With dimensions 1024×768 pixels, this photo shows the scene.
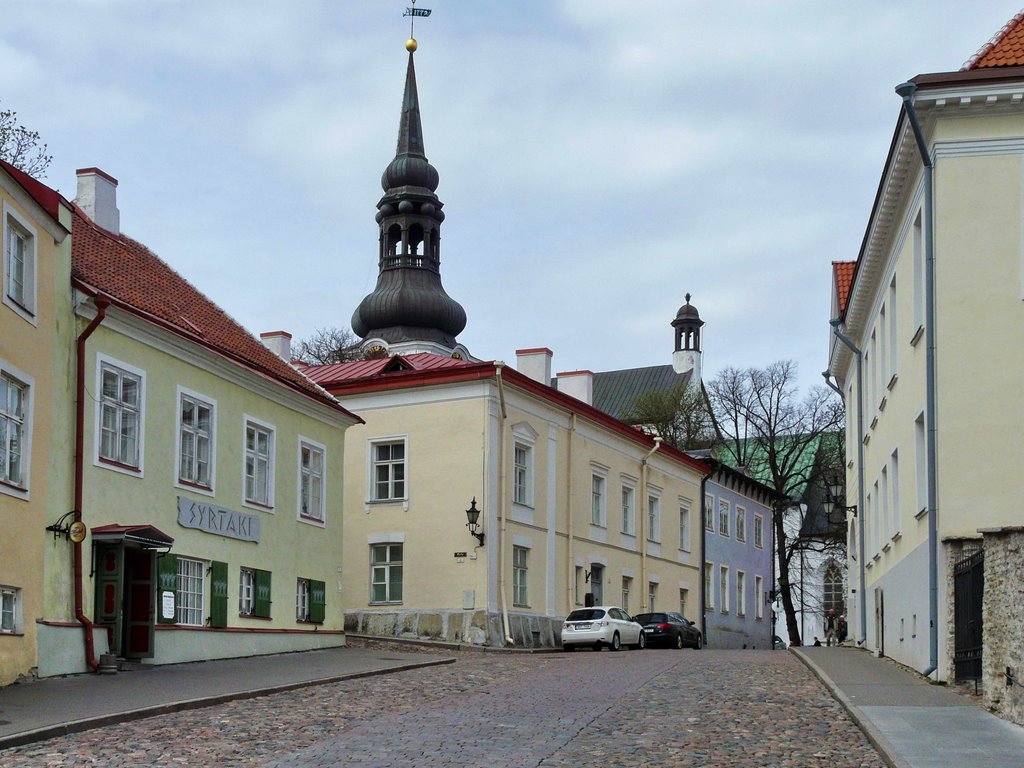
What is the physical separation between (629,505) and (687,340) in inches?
1990

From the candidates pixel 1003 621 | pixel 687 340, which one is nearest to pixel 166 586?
pixel 1003 621

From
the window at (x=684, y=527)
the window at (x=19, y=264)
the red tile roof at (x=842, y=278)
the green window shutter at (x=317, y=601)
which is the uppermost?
the red tile roof at (x=842, y=278)

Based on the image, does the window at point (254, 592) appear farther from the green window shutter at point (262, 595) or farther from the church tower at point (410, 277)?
the church tower at point (410, 277)

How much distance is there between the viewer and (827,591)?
7844 cm

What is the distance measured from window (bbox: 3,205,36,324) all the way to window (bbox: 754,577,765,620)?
148ft

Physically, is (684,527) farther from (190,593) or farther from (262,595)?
(190,593)

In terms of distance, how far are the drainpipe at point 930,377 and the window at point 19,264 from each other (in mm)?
12199

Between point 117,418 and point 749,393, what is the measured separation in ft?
150

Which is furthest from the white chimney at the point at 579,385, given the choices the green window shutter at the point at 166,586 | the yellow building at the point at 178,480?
the green window shutter at the point at 166,586

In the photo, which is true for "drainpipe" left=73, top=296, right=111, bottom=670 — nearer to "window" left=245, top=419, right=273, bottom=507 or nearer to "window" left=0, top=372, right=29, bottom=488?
"window" left=0, top=372, right=29, bottom=488

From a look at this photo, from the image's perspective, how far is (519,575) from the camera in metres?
38.3

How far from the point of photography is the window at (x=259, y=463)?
27.1m

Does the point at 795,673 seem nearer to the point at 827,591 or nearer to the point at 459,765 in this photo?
the point at 459,765

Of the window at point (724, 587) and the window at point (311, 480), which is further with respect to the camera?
the window at point (724, 587)
